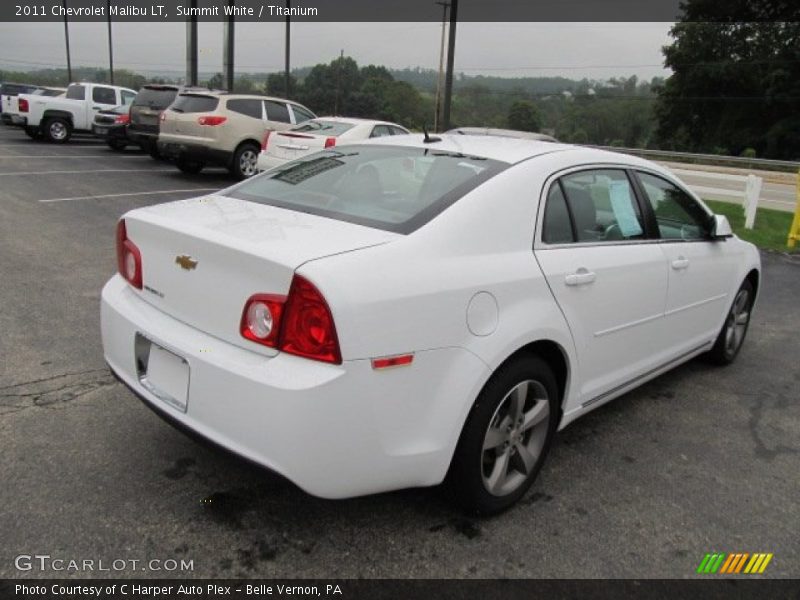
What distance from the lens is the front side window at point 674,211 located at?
3826 mm

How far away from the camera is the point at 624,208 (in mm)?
3576

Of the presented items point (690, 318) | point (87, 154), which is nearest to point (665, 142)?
point (87, 154)

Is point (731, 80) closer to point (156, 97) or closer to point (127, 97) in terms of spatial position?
point (127, 97)

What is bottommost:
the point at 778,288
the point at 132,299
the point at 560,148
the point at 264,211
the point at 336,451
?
the point at 778,288

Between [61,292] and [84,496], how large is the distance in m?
3.19

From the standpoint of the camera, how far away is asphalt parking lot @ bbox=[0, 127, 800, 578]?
8.23 ft

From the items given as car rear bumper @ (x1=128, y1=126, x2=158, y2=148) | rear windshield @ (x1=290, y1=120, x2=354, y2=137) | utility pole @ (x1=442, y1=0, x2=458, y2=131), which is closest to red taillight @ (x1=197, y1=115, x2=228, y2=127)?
rear windshield @ (x1=290, y1=120, x2=354, y2=137)

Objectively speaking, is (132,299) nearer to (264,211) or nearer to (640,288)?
(264,211)

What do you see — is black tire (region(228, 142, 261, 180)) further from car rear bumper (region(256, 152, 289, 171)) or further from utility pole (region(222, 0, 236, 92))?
utility pole (region(222, 0, 236, 92))

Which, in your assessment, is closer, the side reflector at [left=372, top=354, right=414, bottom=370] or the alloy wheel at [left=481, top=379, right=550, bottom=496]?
the side reflector at [left=372, top=354, right=414, bottom=370]

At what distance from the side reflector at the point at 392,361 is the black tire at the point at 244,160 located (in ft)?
37.6

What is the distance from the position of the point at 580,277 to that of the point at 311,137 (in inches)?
336

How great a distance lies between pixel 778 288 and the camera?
25.3ft

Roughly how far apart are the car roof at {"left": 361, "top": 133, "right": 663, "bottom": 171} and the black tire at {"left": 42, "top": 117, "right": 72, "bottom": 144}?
1904cm
